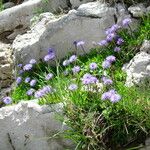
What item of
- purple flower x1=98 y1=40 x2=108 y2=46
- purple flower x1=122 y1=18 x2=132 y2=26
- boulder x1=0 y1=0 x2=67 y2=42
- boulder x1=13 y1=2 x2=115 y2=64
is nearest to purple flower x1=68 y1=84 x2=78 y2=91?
purple flower x1=98 y1=40 x2=108 y2=46

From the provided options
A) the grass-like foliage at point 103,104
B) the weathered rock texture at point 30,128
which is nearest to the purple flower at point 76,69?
the grass-like foliage at point 103,104

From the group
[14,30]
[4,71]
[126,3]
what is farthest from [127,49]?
[14,30]

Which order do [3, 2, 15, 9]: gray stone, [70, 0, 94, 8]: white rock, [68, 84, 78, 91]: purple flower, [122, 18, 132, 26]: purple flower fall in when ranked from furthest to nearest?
[3, 2, 15, 9]: gray stone → [70, 0, 94, 8]: white rock → [122, 18, 132, 26]: purple flower → [68, 84, 78, 91]: purple flower

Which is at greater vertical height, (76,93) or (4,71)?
(76,93)

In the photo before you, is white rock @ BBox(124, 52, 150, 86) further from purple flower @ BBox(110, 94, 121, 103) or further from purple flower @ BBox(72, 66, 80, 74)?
purple flower @ BBox(72, 66, 80, 74)

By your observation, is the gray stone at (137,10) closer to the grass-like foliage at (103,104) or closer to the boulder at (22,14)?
the grass-like foliage at (103,104)

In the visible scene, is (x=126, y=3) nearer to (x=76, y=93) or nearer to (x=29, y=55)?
(x=29, y=55)
